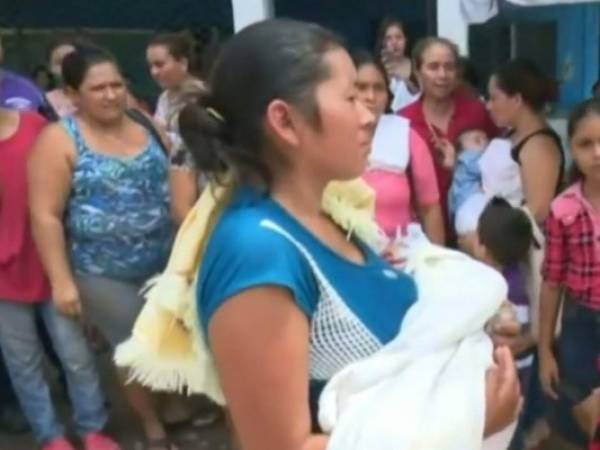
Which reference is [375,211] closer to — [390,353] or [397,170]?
[397,170]

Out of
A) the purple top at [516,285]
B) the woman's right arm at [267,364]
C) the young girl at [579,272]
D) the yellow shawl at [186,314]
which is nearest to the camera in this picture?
the woman's right arm at [267,364]

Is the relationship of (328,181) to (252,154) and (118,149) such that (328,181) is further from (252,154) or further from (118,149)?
(118,149)

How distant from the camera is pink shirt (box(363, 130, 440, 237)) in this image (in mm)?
3771

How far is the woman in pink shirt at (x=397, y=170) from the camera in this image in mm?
3789

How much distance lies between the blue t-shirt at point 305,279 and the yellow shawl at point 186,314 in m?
0.09

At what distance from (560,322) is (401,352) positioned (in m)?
2.26

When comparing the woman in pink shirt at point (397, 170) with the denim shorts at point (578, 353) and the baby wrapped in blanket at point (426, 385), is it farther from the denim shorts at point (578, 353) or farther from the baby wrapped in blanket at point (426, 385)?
the baby wrapped in blanket at point (426, 385)

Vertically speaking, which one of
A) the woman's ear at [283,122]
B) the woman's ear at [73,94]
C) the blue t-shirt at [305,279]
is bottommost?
the woman's ear at [73,94]

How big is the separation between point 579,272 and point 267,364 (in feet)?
7.57

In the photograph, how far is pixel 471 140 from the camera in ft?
14.8

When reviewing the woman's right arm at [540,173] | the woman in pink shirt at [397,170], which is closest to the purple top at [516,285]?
the woman's right arm at [540,173]

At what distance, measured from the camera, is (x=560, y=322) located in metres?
3.68

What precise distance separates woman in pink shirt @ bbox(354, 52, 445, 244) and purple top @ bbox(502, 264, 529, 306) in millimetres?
382

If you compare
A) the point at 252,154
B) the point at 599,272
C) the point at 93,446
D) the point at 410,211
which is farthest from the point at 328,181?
the point at 93,446
